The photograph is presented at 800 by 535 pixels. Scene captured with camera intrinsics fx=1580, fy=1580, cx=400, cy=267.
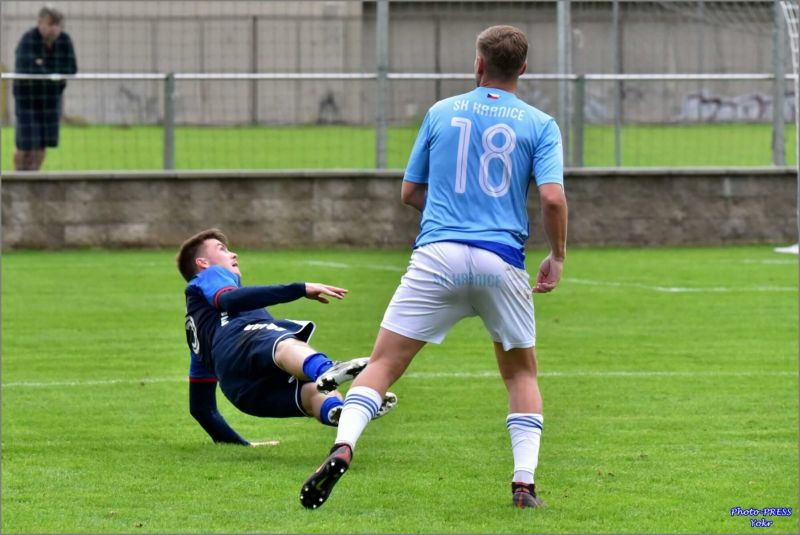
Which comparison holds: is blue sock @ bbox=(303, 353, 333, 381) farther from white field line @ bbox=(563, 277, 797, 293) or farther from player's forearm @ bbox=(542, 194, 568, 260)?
white field line @ bbox=(563, 277, 797, 293)

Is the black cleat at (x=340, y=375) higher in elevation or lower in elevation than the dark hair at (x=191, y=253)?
lower

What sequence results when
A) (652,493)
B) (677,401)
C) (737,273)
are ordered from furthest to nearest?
(737,273) < (677,401) < (652,493)

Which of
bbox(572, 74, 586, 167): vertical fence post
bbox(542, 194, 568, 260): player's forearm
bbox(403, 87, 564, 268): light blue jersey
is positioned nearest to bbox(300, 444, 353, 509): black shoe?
bbox(403, 87, 564, 268): light blue jersey

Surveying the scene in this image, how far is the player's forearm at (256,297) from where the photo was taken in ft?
22.1

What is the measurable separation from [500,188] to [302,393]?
1675 mm

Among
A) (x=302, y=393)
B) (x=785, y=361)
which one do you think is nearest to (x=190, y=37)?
(x=785, y=361)

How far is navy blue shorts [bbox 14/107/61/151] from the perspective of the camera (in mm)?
19094

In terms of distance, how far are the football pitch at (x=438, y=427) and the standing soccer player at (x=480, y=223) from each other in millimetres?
547

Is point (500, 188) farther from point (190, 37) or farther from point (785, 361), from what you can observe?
point (190, 37)

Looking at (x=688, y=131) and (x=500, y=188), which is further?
(x=688, y=131)

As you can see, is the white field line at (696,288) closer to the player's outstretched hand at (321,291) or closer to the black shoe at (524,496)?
the player's outstretched hand at (321,291)

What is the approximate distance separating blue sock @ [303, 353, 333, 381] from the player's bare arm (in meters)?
1.28

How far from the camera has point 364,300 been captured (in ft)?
46.4

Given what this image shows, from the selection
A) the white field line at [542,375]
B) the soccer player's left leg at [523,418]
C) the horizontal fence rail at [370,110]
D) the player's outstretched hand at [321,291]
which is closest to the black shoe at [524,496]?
the soccer player's left leg at [523,418]
